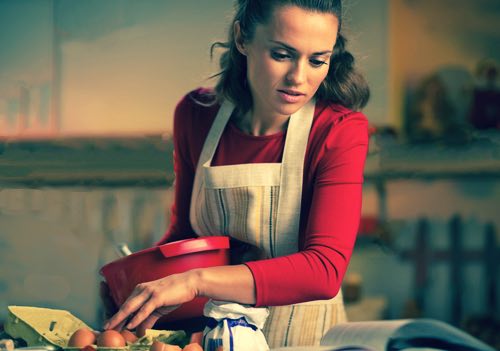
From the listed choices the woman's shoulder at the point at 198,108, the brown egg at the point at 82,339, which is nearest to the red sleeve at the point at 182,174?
the woman's shoulder at the point at 198,108

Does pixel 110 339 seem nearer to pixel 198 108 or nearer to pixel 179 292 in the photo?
pixel 179 292

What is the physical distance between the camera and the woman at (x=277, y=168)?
96 cm

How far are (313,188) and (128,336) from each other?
0.35 meters

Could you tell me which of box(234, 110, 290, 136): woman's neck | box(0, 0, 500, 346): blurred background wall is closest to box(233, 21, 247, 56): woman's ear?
box(234, 110, 290, 136): woman's neck

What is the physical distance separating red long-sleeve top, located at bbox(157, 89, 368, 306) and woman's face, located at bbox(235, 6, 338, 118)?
88 millimetres

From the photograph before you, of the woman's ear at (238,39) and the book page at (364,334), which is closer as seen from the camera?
the book page at (364,334)

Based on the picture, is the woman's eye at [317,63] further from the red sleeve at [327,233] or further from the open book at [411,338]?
the open book at [411,338]

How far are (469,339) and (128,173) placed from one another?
217 cm

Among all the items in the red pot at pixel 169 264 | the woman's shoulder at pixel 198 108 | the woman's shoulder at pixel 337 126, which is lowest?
the red pot at pixel 169 264

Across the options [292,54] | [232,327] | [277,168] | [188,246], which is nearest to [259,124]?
[277,168]

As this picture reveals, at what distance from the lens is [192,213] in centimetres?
125

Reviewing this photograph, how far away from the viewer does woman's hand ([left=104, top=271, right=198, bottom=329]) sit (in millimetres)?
876

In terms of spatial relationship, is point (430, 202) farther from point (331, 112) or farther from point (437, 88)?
point (331, 112)

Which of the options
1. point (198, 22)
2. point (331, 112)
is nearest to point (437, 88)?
point (198, 22)
